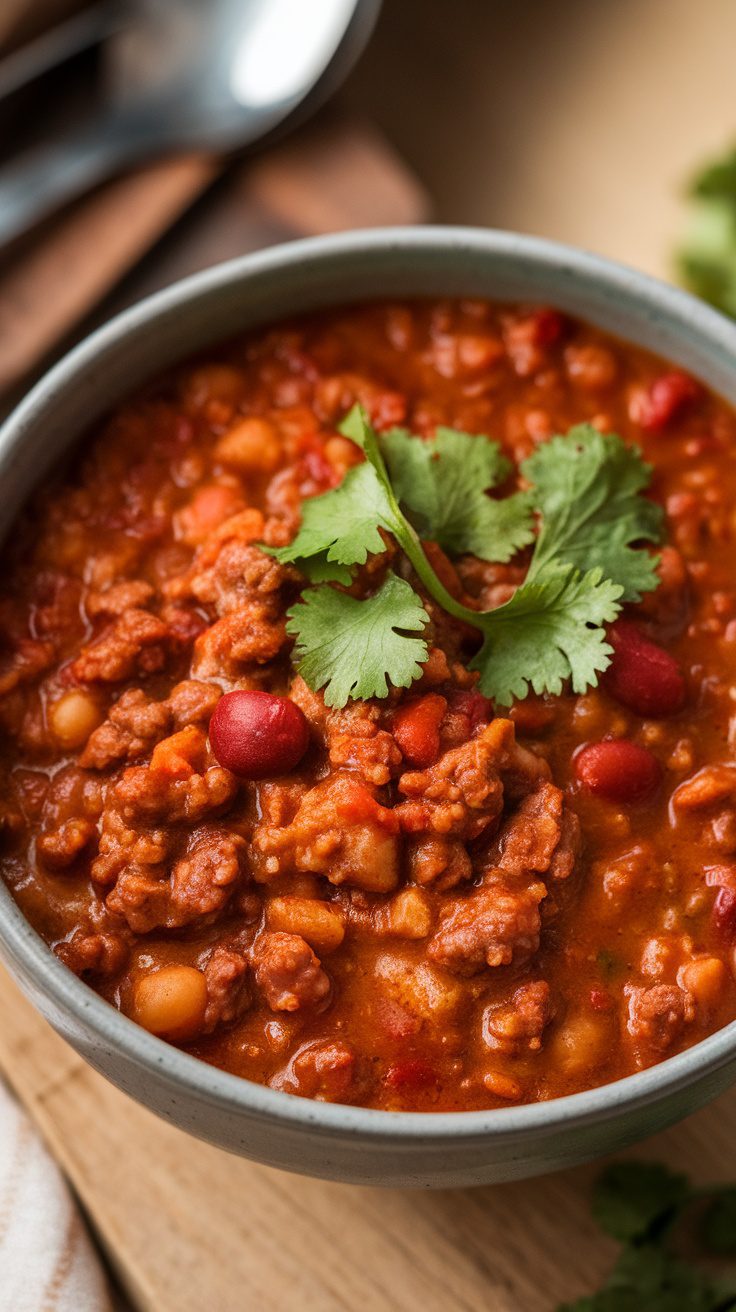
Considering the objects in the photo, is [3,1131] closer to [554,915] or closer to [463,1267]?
[463,1267]

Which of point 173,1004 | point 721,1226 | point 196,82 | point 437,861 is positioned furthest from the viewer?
point 196,82

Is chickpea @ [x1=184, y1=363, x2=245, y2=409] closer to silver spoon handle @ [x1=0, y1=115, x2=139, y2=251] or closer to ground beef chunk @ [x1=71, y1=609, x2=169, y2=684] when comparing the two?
ground beef chunk @ [x1=71, y1=609, x2=169, y2=684]

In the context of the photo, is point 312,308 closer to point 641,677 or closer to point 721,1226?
point 641,677

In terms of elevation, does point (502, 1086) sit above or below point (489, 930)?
below

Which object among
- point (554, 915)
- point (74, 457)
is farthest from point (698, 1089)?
point (74, 457)

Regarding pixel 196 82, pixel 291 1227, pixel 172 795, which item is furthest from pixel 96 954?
pixel 196 82

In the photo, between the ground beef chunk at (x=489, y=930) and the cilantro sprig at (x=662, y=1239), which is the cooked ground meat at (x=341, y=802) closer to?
the ground beef chunk at (x=489, y=930)

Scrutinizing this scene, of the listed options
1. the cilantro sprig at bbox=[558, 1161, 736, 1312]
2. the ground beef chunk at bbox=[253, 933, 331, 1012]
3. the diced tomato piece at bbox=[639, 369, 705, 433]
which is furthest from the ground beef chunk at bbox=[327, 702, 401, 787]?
the cilantro sprig at bbox=[558, 1161, 736, 1312]
